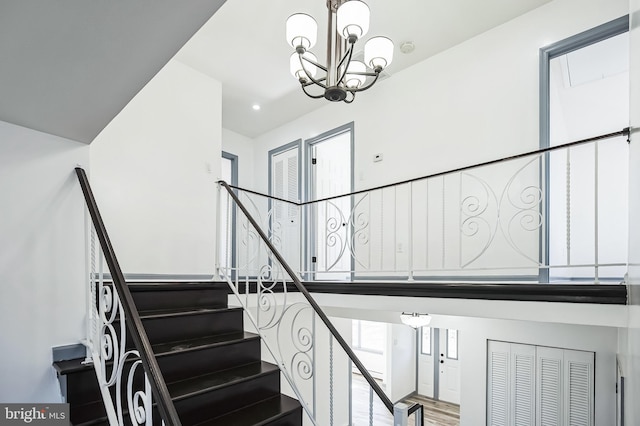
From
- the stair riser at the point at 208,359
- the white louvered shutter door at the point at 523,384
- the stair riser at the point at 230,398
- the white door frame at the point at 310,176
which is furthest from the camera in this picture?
the white door frame at the point at 310,176

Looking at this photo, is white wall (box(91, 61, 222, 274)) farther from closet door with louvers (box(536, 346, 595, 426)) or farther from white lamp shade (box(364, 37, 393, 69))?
closet door with louvers (box(536, 346, 595, 426))

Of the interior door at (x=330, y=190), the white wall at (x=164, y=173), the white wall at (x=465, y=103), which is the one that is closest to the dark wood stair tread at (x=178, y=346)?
the white wall at (x=164, y=173)

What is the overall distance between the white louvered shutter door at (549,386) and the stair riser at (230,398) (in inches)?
130

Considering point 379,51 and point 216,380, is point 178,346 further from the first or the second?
point 379,51

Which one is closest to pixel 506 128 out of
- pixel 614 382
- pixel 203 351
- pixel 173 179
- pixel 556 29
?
pixel 556 29

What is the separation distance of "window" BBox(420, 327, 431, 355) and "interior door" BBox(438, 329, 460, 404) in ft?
0.96

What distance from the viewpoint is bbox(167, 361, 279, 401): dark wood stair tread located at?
6.58 feet

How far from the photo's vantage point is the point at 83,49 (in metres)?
1.24

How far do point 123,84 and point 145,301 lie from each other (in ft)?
5.33

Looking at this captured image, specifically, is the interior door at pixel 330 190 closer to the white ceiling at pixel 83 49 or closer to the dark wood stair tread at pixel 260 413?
the dark wood stair tread at pixel 260 413

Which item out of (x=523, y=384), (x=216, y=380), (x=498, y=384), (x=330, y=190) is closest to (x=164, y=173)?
(x=330, y=190)

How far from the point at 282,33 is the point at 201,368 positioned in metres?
3.26

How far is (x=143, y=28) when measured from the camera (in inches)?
45.7

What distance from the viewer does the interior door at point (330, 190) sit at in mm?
5196
